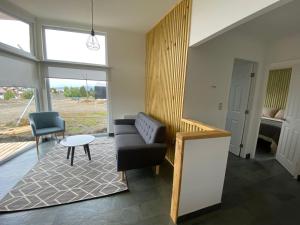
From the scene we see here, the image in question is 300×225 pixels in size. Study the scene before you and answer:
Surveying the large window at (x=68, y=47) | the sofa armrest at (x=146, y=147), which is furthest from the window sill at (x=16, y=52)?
the sofa armrest at (x=146, y=147)

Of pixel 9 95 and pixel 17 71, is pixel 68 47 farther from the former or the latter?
pixel 9 95

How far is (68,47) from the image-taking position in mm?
3891

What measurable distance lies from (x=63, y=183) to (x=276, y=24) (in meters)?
4.26

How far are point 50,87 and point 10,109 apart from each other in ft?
3.62

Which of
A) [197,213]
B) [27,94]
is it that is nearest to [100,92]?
[27,94]

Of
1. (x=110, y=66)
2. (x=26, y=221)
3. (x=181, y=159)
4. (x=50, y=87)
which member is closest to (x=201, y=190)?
(x=181, y=159)

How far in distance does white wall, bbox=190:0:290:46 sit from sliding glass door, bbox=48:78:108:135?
3.02 meters

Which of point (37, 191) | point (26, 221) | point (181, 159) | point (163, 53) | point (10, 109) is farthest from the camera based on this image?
point (163, 53)

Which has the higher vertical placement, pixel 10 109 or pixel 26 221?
pixel 10 109

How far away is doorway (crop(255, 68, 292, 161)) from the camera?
12.0 feet

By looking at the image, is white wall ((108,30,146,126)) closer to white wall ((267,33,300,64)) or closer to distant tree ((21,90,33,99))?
distant tree ((21,90,33,99))

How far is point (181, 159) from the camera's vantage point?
1.52 m

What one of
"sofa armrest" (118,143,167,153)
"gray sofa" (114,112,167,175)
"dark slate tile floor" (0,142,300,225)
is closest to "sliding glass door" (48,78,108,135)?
"dark slate tile floor" (0,142,300,225)

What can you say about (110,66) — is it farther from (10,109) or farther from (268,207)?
(268,207)
